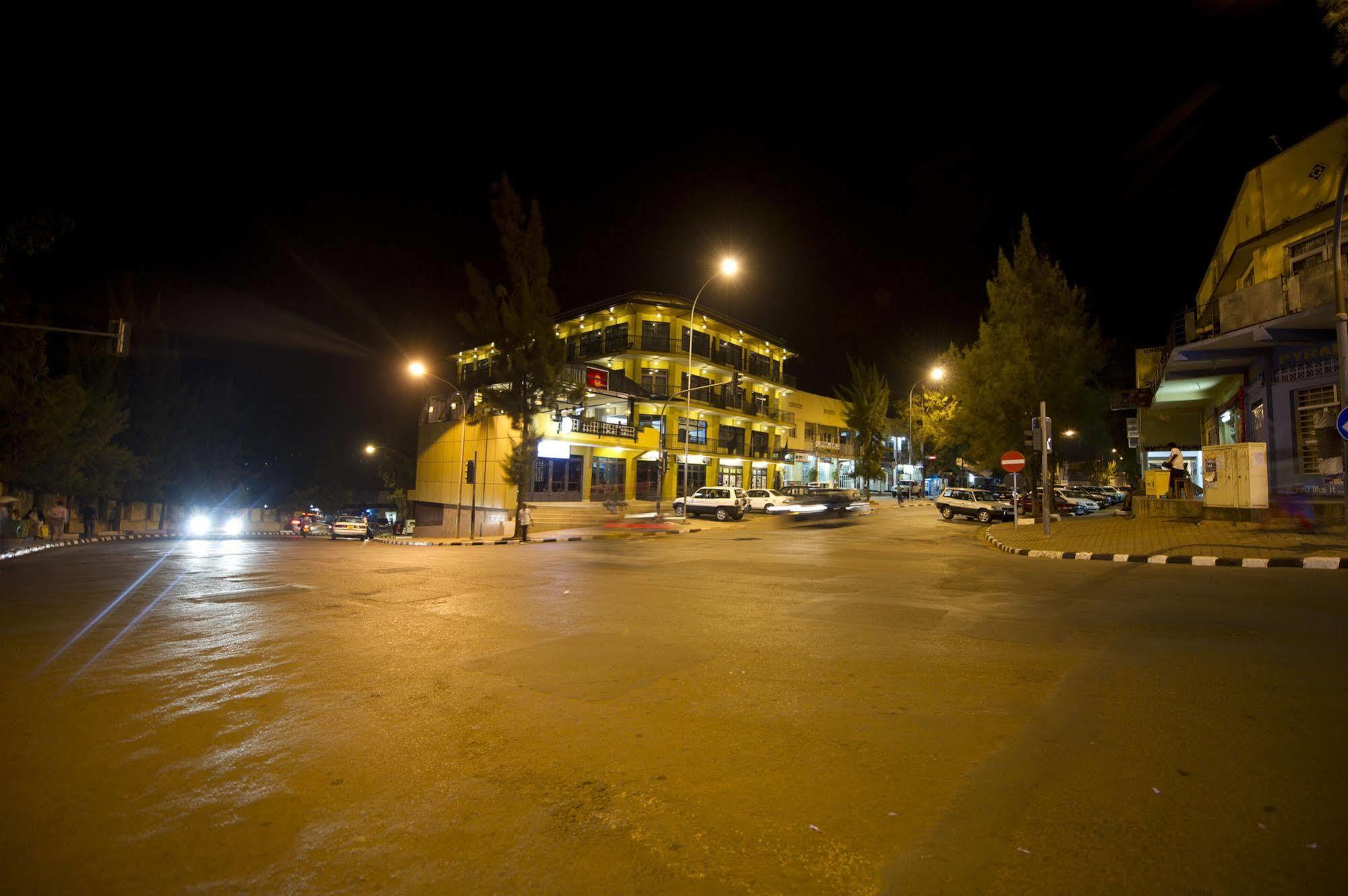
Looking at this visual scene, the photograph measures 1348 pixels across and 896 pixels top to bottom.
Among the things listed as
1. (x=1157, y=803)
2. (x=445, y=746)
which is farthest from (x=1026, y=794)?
(x=445, y=746)

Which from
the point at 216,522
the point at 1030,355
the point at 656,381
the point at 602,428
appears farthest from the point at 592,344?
the point at 216,522

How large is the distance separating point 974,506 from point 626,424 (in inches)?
825

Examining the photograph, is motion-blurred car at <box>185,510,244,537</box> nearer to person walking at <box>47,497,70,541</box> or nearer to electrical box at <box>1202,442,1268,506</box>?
person walking at <box>47,497,70,541</box>

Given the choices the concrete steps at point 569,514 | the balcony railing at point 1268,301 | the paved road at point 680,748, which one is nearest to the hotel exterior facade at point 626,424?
the concrete steps at point 569,514

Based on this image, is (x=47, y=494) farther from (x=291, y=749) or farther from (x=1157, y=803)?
(x=1157, y=803)

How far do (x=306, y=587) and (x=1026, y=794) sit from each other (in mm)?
10828

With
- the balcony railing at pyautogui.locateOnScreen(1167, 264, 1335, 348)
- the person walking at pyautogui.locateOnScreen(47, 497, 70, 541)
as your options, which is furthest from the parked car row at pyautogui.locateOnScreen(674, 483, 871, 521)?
the person walking at pyautogui.locateOnScreen(47, 497, 70, 541)

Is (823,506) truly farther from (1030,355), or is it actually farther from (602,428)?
(602,428)

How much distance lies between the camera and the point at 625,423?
140 ft

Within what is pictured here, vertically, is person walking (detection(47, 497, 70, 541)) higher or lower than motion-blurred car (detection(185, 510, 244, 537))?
higher

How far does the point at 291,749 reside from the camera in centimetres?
408

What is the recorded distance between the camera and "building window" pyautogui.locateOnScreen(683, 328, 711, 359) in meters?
48.2

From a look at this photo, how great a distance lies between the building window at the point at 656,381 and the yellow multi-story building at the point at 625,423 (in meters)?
0.07

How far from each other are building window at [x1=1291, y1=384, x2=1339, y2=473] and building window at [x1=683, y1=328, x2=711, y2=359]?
109 feet
